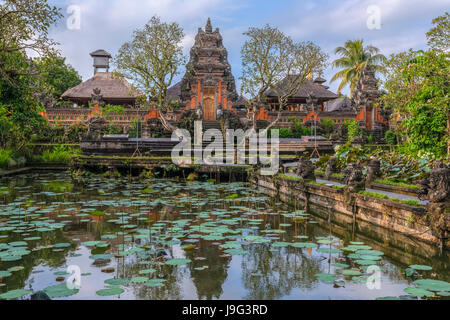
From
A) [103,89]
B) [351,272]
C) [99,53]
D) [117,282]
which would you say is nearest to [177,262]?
[117,282]

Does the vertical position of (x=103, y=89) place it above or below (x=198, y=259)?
above

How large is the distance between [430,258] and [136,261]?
3109 millimetres

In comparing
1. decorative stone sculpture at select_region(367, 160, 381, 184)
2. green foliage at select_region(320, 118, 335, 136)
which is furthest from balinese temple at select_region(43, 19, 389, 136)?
decorative stone sculpture at select_region(367, 160, 381, 184)

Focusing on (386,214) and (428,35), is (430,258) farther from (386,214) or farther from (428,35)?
(428,35)

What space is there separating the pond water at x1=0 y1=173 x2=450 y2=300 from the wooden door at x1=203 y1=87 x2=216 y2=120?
19.1m

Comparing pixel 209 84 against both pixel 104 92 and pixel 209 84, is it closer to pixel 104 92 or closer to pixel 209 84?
pixel 209 84

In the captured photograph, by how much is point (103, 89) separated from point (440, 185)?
27.1 metres

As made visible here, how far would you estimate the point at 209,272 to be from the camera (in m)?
3.39

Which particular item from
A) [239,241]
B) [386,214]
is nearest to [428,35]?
[386,214]

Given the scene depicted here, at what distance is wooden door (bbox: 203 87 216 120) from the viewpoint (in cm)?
2487

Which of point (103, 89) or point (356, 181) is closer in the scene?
point (356, 181)

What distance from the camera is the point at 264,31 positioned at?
1855 cm

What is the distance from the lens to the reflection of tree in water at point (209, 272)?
2.99 m

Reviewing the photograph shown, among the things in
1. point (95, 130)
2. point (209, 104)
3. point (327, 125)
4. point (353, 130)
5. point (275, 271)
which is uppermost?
point (209, 104)
